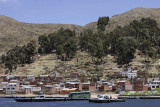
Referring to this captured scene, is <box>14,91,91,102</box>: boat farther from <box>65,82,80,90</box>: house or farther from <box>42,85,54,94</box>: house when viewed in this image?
<box>42,85,54,94</box>: house

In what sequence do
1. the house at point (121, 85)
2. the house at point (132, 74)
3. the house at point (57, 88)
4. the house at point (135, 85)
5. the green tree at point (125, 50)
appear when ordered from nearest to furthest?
the house at point (121, 85)
the house at point (135, 85)
the house at point (57, 88)
the house at point (132, 74)
the green tree at point (125, 50)

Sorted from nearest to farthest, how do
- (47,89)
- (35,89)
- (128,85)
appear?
(128,85)
(47,89)
(35,89)

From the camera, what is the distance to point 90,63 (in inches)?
7077

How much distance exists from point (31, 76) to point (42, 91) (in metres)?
16.0

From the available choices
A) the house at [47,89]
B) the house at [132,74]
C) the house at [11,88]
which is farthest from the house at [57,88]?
the house at [132,74]

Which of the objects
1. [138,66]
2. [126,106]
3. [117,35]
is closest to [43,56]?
[117,35]

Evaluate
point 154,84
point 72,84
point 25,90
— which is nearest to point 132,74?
point 154,84

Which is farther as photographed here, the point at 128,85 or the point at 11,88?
the point at 11,88

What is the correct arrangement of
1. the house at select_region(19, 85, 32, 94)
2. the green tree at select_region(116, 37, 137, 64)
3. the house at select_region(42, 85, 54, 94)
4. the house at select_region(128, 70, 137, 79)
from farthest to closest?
the green tree at select_region(116, 37, 137, 64) → the house at select_region(128, 70, 137, 79) → the house at select_region(19, 85, 32, 94) → the house at select_region(42, 85, 54, 94)

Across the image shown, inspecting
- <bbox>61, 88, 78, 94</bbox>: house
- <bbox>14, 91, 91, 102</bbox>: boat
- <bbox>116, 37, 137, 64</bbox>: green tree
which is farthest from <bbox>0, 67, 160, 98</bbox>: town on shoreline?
<bbox>116, 37, 137, 64</bbox>: green tree

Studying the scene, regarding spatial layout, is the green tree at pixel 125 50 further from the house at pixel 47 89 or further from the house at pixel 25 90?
the house at pixel 25 90

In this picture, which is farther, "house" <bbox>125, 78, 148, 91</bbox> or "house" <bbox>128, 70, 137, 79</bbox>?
"house" <bbox>128, 70, 137, 79</bbox>

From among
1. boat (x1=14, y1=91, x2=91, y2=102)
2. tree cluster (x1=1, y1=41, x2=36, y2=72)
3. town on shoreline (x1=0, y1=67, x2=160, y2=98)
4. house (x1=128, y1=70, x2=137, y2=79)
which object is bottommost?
boat (x1=14, y1=91, x2=91, y2=102)

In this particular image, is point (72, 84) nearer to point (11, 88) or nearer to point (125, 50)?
point (11, 88)
